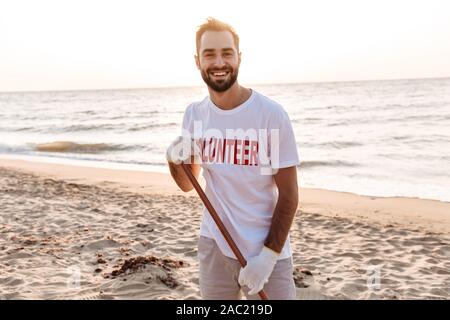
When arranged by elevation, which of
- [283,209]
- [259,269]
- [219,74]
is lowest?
[259,269]

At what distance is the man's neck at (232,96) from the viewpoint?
92.8 inches

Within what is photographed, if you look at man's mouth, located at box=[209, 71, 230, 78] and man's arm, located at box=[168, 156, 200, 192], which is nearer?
man's mouth, located at box=[209, 71, 230, 78]

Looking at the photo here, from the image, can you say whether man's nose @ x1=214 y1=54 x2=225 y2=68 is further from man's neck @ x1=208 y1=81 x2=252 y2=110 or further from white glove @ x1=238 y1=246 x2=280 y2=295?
white glove @ x1=238 y1=246 x2=280 y2=295

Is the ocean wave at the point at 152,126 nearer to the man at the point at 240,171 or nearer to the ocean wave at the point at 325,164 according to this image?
the ocean wave at the point at 325,164

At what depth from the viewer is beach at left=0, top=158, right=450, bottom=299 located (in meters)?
5.08

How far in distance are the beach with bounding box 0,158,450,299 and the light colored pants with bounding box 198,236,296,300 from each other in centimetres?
247

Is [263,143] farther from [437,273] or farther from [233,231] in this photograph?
[437,273]

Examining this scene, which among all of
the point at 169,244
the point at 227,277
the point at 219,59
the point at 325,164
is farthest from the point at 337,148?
the point at 219,59

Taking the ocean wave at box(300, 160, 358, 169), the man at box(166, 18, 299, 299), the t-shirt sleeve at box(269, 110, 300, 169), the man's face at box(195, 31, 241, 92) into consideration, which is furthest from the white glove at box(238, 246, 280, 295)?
the ocean wave at box(300, 160, 358, 169)

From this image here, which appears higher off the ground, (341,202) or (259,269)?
(259,269)

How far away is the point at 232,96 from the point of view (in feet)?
7.75

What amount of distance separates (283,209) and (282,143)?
1.15 feet

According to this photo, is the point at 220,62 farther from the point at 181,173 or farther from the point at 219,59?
the point at 181,173
